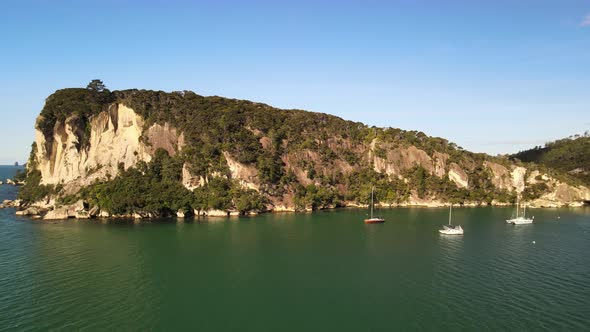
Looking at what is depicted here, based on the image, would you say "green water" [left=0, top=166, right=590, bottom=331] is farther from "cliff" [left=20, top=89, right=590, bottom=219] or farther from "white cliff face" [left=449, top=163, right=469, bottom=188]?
"white cliff face" [left=449, top=163, right=469, bottom=188]

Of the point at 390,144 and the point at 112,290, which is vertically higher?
the point at 390,144

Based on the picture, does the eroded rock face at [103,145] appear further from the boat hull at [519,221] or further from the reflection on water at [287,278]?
the boat hull at [519,221]

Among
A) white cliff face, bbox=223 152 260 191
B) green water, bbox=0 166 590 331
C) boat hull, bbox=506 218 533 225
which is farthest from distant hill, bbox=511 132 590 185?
white cliff face, bbox=223 152 260 191

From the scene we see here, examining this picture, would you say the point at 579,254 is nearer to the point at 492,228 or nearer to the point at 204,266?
the point at 492,228

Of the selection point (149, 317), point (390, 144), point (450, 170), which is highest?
point (390, 144)

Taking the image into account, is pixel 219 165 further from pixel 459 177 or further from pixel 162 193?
pixel 459 177

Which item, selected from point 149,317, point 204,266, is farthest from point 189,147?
point 149,317

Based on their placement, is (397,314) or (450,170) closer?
(397,314)
